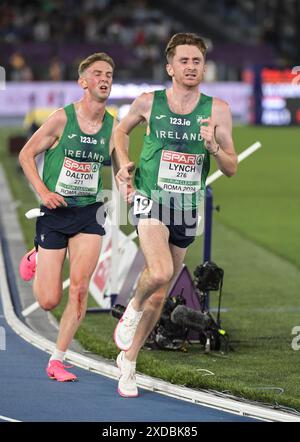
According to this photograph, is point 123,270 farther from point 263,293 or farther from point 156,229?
point 156,229

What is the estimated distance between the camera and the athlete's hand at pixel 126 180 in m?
8.97

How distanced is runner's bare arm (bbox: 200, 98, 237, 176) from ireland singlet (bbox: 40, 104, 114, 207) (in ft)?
2.83

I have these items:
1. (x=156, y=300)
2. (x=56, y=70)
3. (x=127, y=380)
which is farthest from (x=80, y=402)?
(x=56, y=70)

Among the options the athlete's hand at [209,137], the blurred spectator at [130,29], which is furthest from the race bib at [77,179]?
the blurred spectator at [130,29]

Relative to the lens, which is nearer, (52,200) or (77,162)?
(52,200)

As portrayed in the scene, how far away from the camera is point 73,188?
9.53m

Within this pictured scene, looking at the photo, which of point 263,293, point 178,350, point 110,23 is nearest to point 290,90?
point 110,23

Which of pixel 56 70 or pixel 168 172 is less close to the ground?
pixel 168 172

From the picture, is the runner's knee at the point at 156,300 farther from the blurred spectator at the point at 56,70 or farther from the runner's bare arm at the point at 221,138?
the blurred spectator at the point at 56,70

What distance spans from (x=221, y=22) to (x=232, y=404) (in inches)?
1696

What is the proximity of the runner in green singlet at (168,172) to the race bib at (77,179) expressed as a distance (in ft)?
1.17

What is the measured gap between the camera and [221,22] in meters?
50.6

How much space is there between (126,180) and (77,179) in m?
0.61

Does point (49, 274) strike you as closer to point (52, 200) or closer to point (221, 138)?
point (52, 200)
